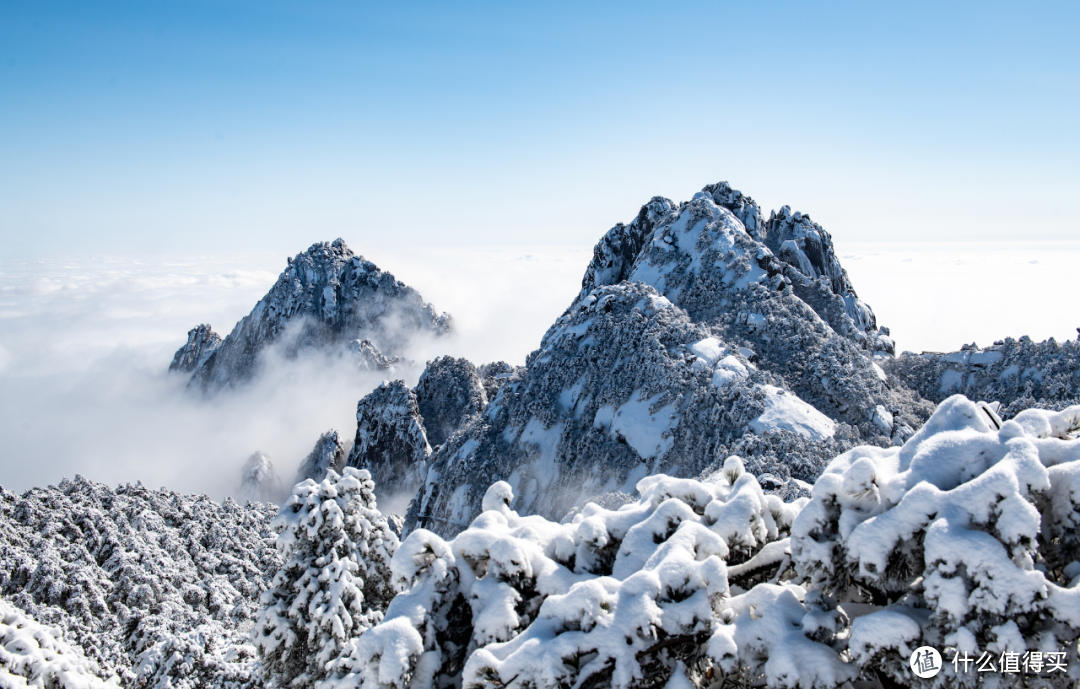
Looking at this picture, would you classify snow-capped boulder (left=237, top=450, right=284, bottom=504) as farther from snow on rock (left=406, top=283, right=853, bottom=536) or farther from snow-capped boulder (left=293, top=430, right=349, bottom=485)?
snow on rock (left=406, top=283, right=853, bottom=536)

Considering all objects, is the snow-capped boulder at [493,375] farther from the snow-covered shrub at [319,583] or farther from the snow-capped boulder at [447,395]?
the snow-covered shrub at [319,583]

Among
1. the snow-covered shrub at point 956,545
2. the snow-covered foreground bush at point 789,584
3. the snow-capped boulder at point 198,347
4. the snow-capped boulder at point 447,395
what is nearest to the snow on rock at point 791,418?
the snow-covered foreground bush at point 789,584

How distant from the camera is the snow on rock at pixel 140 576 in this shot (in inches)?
934

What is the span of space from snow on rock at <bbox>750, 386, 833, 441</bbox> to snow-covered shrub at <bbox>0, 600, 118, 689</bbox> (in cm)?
2922

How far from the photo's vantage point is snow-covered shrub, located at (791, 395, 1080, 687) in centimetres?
578

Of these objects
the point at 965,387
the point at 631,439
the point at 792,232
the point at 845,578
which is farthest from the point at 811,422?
the point at 792,232

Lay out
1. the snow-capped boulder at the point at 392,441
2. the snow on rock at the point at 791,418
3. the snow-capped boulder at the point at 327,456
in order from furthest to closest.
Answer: the snow-capped boulder at the point at 327,456
the snow-capped boulder at the point at 392,441
the snow on rock at the point at 791,418

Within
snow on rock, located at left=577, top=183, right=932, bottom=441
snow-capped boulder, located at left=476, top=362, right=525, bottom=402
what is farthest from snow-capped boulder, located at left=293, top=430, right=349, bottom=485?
snow on rock, located at left=577, top=183, right=932, bottom=441

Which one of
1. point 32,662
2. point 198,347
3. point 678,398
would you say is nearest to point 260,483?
point 198,347

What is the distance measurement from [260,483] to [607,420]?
97.3 metres

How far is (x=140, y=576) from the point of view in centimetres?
3753

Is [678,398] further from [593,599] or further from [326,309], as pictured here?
[326,309]

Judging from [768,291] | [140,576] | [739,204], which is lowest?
[140,576]

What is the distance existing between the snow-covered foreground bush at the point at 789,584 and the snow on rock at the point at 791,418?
22.9 m
